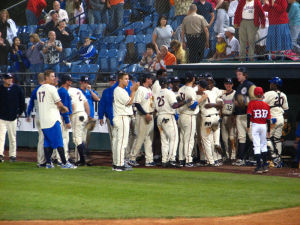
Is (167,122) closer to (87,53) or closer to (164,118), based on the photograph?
(164,118)

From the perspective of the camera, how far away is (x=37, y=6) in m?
20.1

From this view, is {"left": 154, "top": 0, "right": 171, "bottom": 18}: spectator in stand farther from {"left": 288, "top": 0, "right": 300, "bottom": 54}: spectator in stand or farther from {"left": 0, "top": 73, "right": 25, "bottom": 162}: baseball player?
{"left": 0, "top": 73, "right": 25, "bottom": 162}: baseball player

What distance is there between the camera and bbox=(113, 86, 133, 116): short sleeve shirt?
1154cm

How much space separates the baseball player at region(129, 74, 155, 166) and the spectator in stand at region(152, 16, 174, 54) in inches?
120

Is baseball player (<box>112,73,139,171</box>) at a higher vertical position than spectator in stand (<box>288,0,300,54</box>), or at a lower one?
lower

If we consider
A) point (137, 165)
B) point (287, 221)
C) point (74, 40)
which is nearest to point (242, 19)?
point (137, 165)

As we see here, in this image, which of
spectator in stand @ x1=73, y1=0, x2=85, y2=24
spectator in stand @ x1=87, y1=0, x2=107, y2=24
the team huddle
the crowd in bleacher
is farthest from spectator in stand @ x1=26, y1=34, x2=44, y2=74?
the team huddle

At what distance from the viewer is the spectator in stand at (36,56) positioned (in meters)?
18.1

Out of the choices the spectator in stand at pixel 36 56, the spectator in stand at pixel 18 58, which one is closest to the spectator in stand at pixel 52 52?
the spectator in stand at pixel 36 56

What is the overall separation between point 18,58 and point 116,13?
11.3 ft

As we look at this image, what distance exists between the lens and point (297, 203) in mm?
8258

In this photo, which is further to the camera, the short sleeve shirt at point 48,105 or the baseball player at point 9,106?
the baseball player at point 9,106

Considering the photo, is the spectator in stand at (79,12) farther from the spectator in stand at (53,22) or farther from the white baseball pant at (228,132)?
the white baseball pant at (228,132)

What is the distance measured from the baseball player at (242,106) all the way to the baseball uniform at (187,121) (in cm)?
94
